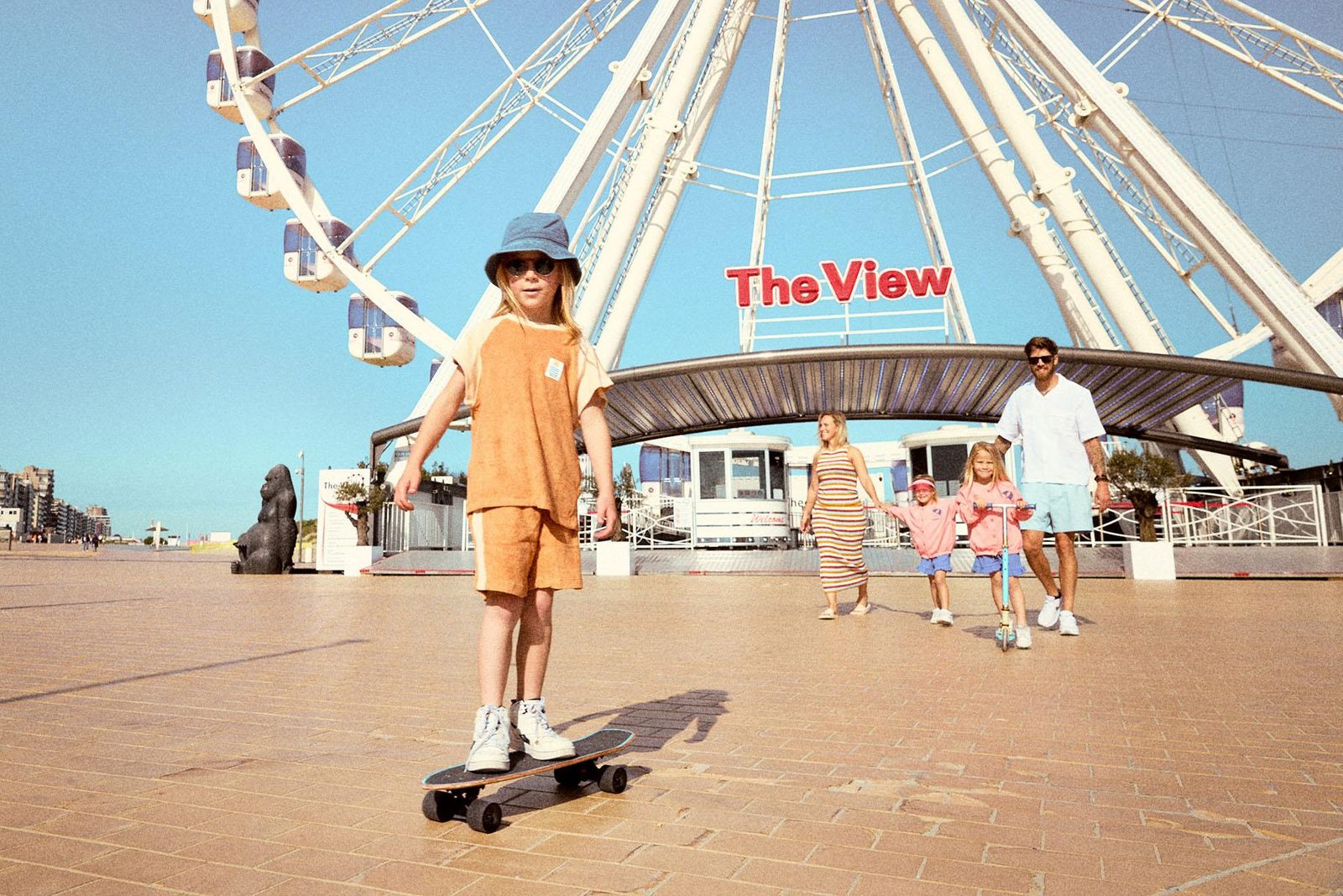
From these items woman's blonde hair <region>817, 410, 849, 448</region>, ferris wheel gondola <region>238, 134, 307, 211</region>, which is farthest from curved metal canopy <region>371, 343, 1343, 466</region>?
ferris wheel gondola <region>238, 134, 307, 211</region>

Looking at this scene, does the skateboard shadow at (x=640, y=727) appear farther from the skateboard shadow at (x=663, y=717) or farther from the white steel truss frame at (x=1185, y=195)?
the white steel truss frame at (x=1185, y=195)

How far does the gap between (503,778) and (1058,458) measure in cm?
453

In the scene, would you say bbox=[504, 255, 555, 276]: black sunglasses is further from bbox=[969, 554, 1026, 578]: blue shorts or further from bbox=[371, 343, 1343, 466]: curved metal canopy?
bbox=[371, 343, 1343, 466]: curved metal canopy

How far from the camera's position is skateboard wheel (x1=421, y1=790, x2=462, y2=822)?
2.13 metres

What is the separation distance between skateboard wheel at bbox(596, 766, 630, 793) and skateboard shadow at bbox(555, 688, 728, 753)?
1.62ft

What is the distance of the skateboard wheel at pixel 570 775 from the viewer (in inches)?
95.6

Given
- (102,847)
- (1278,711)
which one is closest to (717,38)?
(1278,711)

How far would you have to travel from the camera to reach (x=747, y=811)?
2.21 metres

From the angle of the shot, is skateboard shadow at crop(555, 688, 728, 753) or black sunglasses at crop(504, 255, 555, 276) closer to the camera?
black sunglasses at crop(504, 255, 555, 276)

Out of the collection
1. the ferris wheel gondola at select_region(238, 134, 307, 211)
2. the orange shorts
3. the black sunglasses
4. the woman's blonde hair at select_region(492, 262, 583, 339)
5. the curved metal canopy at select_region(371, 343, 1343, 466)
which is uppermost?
the ferris wheel gondola at select_region(238, 134, 307, 211)

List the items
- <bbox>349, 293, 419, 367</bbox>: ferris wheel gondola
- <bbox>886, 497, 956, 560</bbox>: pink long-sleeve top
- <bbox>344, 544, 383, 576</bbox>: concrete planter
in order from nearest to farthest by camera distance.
Answer: 1. <bbox>886, 497, 956, 560</bbox>: pink long-sleeve top
2. <bbox>344, 544, 383, 576</bbox>: concrete planter
3. <bbox>349, 293, 419, 367</bbox>: ferris wheel gondola

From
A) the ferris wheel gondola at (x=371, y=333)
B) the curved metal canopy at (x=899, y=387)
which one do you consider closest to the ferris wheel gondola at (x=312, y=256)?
the ferris wheel gondola at (x=371, y=333)

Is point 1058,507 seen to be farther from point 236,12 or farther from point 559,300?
point 236,12

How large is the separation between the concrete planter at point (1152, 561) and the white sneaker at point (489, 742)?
12.9 m
